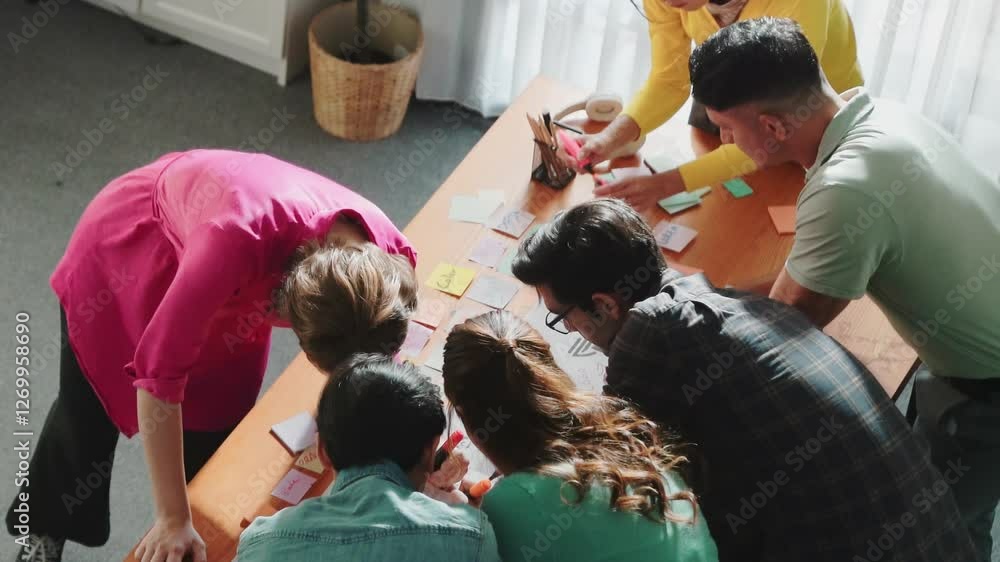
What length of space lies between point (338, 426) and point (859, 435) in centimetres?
84

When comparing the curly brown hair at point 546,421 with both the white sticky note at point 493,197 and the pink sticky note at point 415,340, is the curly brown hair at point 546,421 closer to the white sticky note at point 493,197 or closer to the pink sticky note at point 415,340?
the pink sticky note at point 415,340

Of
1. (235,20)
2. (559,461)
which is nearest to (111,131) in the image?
(235,20)

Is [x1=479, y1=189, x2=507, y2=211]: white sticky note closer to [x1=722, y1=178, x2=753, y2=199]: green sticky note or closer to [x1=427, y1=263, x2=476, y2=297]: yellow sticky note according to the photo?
[x1=427, y1=263, x2=476, y2=297]: yellow sticky note

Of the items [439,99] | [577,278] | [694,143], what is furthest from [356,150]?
[577,278]

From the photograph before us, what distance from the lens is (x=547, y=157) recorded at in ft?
8.10

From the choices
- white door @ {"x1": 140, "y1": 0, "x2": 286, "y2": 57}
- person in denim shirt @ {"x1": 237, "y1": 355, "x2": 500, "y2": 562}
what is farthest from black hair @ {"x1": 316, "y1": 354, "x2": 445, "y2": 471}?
white door @ {"x1": 140, "y1": 0, "x2": 286, "y2": 57}

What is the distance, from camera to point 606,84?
379 centimetres

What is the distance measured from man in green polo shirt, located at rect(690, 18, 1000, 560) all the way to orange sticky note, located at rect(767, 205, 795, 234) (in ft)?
1.26

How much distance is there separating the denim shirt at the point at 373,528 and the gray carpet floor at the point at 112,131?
161 cm

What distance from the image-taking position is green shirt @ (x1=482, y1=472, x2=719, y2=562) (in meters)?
1.42

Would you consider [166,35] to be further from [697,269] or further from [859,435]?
[859,435]

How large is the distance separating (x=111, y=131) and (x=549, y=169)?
78.9 inches

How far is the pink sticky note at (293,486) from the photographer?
1.79m

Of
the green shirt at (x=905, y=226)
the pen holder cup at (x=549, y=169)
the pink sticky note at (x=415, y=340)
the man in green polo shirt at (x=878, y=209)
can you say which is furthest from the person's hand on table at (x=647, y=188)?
the pink sticky note at (x=415, y=340)
